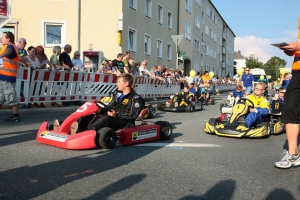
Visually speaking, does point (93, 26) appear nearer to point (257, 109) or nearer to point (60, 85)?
point (60, 85)

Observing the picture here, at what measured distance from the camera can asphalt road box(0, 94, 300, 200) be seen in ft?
10.9

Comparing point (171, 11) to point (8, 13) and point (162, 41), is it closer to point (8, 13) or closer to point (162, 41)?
point (162, 41)

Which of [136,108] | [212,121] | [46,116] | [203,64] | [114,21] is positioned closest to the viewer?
[136,108]

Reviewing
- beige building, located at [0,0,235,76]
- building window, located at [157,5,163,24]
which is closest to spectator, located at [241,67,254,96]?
beige building, located at [0,0,235,76]

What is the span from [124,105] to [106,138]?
0.88 meters

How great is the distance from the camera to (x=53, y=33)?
20.9 m

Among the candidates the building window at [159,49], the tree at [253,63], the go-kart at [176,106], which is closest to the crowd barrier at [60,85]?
the go-kart at [176,106]

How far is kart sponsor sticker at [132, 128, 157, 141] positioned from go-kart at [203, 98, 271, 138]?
1400mm

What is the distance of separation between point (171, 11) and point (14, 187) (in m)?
28.6

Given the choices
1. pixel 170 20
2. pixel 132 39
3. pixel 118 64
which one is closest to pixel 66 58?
pixel 118 64

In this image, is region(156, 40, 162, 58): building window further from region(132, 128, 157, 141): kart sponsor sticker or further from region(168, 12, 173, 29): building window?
region(132, 128, 157, 141): kart sponsor sticker

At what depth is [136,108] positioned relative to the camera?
5.84 m

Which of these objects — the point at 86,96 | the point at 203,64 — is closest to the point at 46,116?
the point at 86,96

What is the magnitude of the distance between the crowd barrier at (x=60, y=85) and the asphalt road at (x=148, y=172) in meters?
4.23
